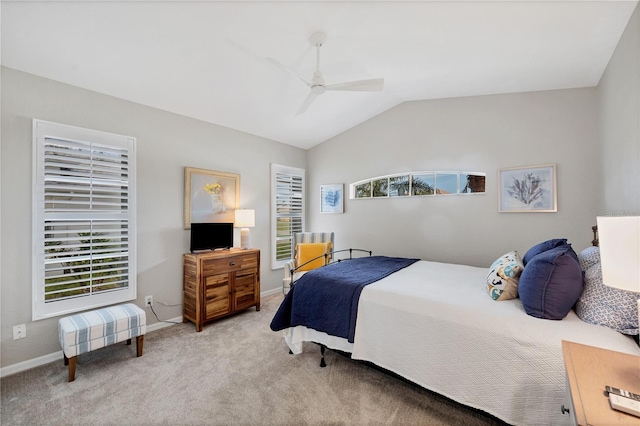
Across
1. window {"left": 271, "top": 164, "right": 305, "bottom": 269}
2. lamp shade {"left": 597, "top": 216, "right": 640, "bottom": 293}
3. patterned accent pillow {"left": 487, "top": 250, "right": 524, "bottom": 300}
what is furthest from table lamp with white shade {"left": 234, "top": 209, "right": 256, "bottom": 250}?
lamp shade {"left": 597, "top": 216, "right": 640, "bottom": 293}

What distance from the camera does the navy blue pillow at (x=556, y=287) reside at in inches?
63.7

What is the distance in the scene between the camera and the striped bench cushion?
2289 millimetres

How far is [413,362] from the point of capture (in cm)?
197

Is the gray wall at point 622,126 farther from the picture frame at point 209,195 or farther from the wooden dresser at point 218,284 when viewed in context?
the picture frame at point 209,195

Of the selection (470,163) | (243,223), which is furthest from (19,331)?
(470,163)

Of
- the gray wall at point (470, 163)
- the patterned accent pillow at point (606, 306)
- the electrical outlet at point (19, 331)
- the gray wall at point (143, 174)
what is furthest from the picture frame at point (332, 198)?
the electrical outlet at point (19, 331)

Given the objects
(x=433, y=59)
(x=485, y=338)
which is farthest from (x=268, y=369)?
(x=433, y=59)

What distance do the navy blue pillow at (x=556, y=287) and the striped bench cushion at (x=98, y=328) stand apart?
3.29 m

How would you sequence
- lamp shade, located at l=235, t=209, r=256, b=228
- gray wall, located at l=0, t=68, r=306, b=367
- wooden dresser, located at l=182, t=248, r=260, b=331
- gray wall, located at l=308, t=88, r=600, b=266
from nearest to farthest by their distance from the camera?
gray wall, located at l=0, t=68, r=306, b=367 < gray wall, located at l=308, t=88, r=600, b=266 < wooden dresser, located at l=182, t=248, r=260, b=331 < lamp shade, located at l=235, t=209, r=256, b=228

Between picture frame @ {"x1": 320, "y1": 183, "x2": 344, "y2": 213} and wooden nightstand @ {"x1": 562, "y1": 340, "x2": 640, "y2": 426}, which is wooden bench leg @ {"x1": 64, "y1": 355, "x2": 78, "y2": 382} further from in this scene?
picture frame @ {"x1": 320, "y1": 183, "x2": 344, "y2": 213}

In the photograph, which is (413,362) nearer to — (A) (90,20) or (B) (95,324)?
(B) (95,324)

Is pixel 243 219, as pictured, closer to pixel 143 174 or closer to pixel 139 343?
pixel 143 174

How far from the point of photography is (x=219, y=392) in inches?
85.0

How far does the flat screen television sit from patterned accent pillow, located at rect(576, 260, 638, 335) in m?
3.66
